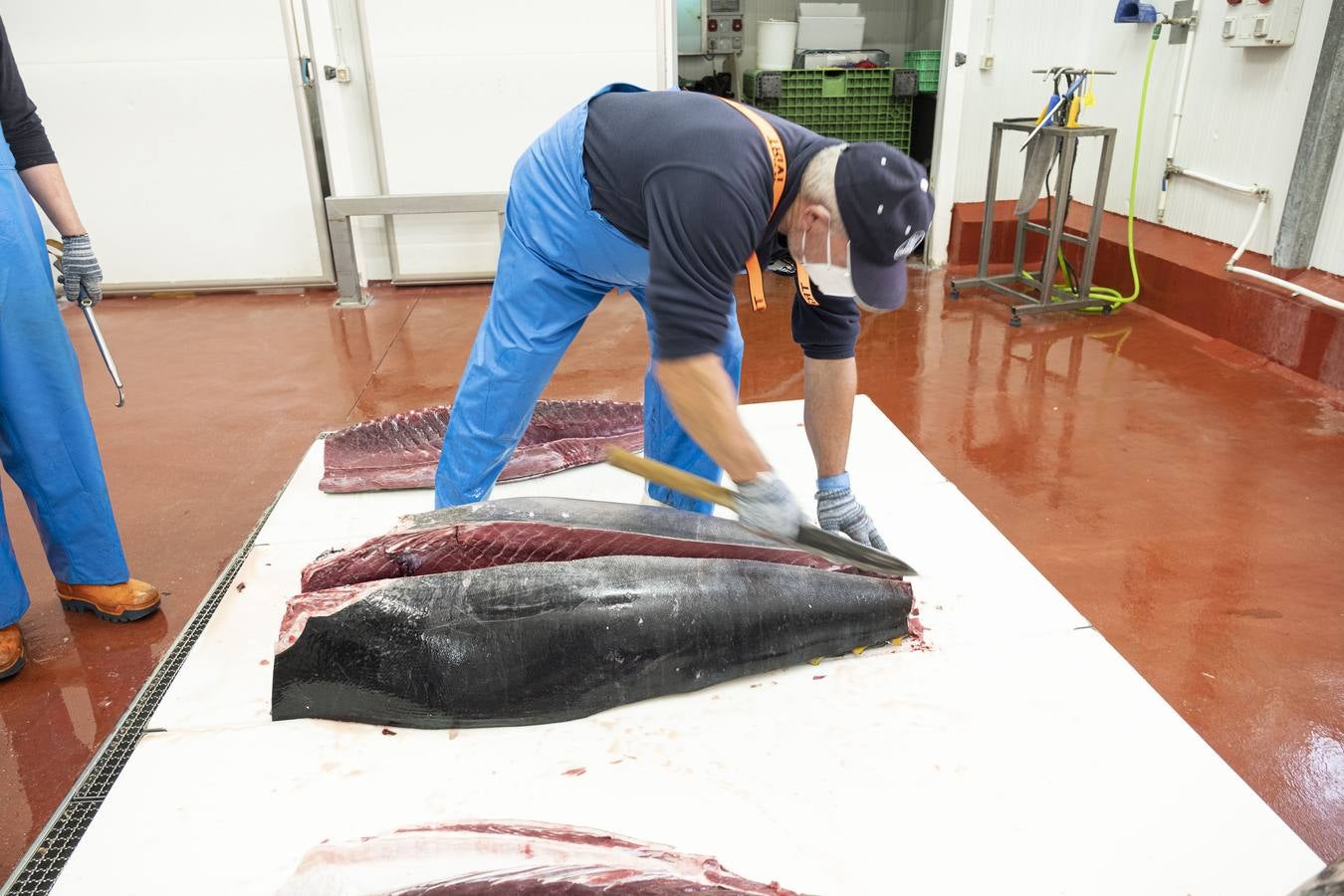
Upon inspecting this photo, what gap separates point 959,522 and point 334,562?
5.66ft

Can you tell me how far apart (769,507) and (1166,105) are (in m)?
5.34

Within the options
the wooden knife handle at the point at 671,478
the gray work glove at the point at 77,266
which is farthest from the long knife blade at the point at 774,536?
the gray work glove at the point at 77,266

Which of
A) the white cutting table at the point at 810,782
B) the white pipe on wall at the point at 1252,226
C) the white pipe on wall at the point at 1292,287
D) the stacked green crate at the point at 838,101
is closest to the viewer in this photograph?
the white cutting table at the point at 810,782

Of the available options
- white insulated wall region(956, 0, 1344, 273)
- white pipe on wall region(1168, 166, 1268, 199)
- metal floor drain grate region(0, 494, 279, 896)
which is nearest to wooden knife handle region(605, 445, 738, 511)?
metal floor drain grate region(0, 494, 279, 896)

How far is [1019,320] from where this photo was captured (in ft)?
18.0

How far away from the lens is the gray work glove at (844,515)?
244cm

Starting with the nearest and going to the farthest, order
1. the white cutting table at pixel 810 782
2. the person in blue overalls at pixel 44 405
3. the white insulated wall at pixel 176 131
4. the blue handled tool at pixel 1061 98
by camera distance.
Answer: the white cutting table at pixel 810 782 → the person in blue overalls at pixel 44 405 → the blue handled tool at pixel 1061 98 → the white insulated wall at pixel 176 131

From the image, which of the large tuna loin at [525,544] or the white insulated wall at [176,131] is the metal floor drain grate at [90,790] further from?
the white insulated wall at [176,131]

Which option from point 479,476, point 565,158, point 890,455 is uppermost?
point 565,158

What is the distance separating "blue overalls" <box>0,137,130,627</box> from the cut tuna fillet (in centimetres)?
164

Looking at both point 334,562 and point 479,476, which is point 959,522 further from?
point 334,562

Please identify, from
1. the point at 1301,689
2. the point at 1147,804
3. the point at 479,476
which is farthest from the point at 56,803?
the point at 1301,689

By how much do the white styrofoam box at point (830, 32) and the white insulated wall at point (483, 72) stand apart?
137 cm

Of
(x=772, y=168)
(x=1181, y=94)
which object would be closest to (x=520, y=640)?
(x=772, y=168)
